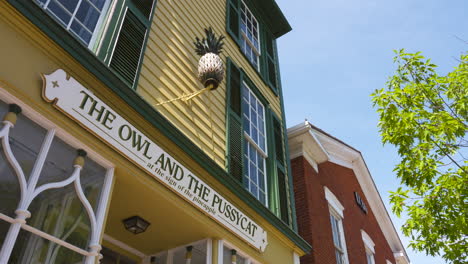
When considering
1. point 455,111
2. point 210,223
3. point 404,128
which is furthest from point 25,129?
point 455,111

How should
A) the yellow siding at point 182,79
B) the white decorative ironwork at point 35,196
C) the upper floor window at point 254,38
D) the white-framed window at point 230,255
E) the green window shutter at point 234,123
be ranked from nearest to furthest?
the white decorative ironwork at point 35,196, the white-framed window at point 230,255, the yellow siding at point 182,79, the green window shutter at point 234,123, the upper floor window at point 254,38

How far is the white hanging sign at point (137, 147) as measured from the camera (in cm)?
380

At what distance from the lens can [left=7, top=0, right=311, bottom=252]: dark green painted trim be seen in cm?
378

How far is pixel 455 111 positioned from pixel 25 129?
8246 millimetres

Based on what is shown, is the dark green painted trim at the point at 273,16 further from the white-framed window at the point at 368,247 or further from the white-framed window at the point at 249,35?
the white-framed window at the point at 368,247

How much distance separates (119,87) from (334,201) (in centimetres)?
866

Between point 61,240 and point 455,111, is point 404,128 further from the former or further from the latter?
point 61,240

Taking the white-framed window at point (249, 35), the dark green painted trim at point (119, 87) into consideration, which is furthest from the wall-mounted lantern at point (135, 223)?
the white-framed window at point (249, 35)

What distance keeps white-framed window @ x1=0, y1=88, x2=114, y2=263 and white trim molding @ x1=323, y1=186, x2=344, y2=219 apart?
8.31 meters

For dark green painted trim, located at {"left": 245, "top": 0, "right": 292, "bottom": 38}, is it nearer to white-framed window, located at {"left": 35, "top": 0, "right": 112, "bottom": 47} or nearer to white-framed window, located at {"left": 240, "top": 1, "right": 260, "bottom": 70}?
white-framed window, located at {"left": 240, "top": 1, "right": 260, "bottom": 70}

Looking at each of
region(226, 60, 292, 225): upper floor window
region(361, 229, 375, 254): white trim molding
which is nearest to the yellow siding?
region(226, 60, 292, 225): upper floor window

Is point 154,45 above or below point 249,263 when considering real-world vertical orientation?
above

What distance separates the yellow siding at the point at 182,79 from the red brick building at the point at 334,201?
13.1 feet

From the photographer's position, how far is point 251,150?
25.6ft
